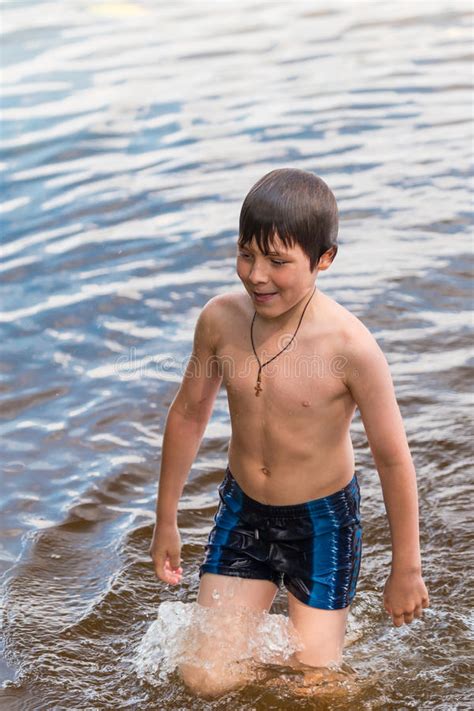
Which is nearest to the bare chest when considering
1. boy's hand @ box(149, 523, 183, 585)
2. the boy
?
the boy

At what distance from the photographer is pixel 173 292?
6.68 m

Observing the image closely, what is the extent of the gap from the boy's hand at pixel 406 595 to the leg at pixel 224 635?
420 millimetres

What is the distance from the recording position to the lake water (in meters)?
3.62

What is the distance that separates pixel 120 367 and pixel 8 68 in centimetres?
727

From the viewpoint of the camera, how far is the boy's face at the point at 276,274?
3037mm

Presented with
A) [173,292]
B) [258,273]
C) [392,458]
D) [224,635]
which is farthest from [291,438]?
[173,292]

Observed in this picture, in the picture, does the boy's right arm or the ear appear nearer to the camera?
the ear

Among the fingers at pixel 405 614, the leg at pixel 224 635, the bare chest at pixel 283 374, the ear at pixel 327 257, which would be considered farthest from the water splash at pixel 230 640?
the ear at pixel 327 257

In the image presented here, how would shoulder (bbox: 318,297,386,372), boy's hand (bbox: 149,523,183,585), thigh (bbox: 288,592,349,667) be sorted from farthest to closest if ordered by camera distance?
1. boy's hand (bbox: 149,523,183,585)
2. thigh (bbox: 288,592,349,667)
3. shoulder (bbox: 318,297,386,372)

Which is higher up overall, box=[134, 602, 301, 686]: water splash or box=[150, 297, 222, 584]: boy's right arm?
box=[150, 297, 222, 584]: boy's right arm

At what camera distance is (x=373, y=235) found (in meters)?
7.39

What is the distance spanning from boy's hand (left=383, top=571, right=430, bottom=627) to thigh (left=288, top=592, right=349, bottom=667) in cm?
21

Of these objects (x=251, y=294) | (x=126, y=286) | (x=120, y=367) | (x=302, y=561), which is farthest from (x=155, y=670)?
(x=126, y=286)

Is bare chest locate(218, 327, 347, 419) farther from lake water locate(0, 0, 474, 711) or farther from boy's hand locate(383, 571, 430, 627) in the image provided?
lake water locate(0, 0, 474, 711)
